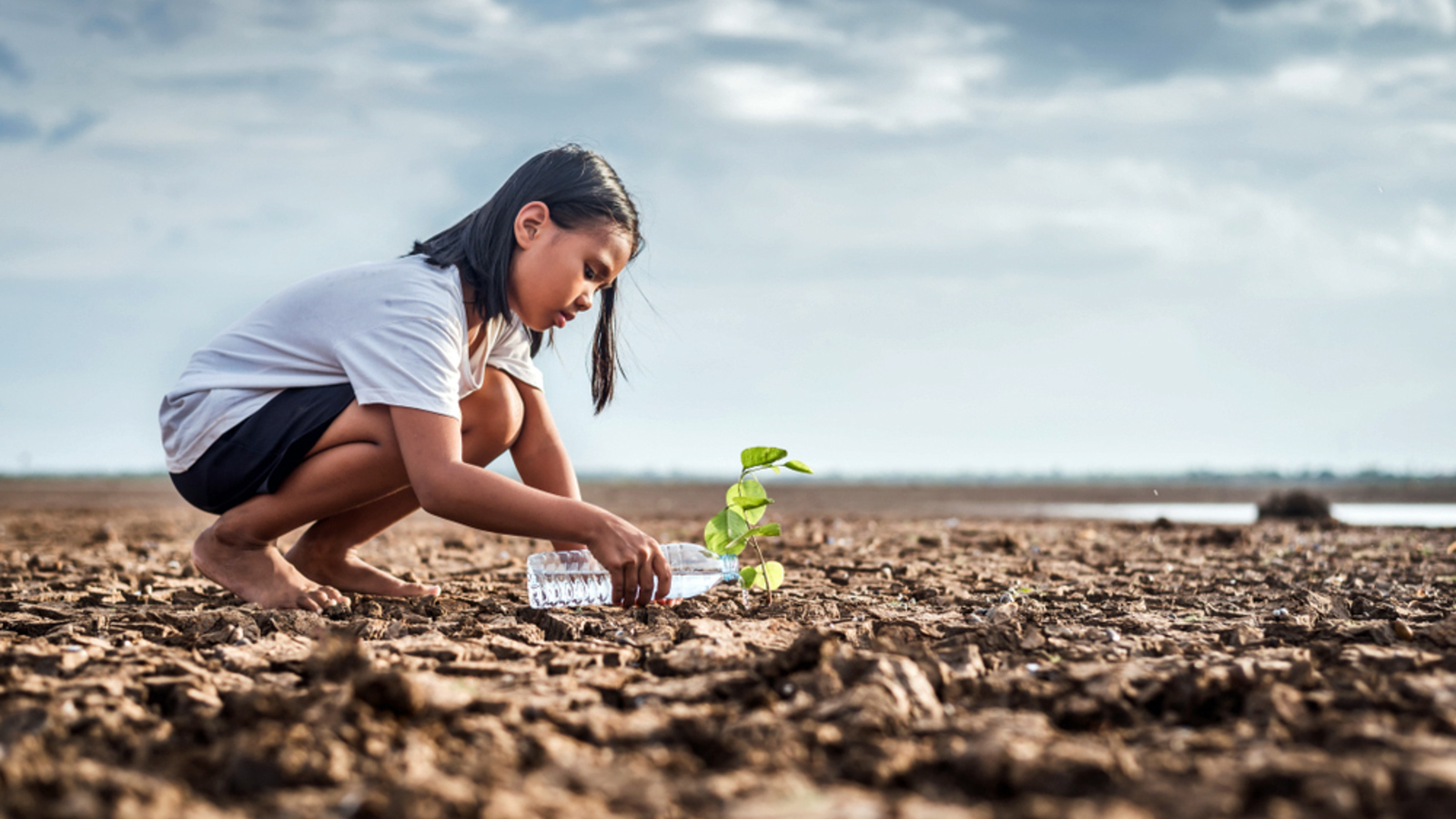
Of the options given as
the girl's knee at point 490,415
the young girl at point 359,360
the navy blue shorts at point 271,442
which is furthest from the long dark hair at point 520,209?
the navy blue shorts at point 271,442

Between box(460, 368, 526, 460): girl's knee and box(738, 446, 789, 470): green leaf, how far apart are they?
944mm

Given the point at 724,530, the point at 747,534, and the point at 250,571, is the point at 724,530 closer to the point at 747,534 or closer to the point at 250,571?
the point at 747,534

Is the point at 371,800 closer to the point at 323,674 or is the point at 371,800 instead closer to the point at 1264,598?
the point at 323,674

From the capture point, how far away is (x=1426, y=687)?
1.79 metres

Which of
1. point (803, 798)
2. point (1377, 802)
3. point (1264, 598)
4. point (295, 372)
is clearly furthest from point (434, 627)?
point (1264, 598)

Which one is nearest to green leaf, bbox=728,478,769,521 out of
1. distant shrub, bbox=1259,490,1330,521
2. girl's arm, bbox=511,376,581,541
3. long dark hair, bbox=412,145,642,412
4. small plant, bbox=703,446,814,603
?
small plant, bbox=703,446,814,603

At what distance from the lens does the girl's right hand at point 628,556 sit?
2.61 meters

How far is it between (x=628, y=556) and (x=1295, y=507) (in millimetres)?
8563

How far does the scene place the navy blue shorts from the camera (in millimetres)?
2980

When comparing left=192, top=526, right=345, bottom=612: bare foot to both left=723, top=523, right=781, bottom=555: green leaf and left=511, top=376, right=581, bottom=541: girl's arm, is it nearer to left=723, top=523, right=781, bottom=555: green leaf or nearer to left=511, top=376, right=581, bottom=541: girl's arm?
left=511, top=376, right=581, bottom=541: girl's arm

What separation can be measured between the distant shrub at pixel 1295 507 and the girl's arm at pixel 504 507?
8.08 meters

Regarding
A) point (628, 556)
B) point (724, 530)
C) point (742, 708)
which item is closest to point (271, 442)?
point (628, 556)

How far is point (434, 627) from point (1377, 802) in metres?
2.15

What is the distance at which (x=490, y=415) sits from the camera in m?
3.44
